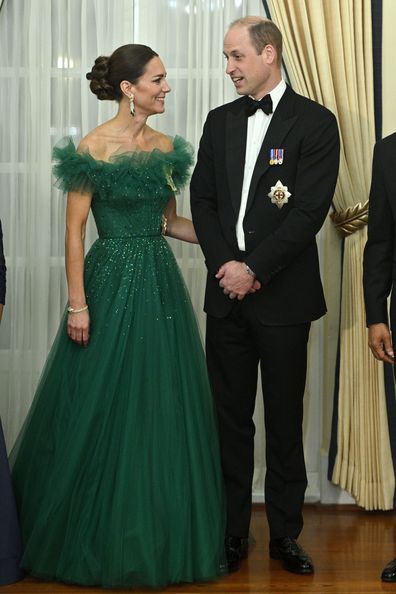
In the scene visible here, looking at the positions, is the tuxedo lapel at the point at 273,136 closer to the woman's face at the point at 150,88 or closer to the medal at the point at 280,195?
the medal at the point at 280,195

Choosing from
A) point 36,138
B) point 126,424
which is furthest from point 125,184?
point 36,138

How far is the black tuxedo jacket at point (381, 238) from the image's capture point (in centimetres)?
300

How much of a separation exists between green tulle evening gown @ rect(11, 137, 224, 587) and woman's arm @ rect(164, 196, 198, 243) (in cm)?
13

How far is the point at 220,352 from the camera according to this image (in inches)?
130

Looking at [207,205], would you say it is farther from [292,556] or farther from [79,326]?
[292,556]

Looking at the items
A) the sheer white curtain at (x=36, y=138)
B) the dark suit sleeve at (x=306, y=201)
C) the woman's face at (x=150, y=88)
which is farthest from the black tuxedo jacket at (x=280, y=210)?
the sheer white curtain at (x=36, y=138)

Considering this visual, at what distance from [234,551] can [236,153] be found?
1284 mm

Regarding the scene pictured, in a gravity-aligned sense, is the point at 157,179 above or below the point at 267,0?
below

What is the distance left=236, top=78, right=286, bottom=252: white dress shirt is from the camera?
3.21 metres

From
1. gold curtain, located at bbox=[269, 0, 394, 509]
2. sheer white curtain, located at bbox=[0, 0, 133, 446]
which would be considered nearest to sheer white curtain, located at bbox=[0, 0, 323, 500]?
sheer white curtain, located at bbox=[0, 0, 133, 446]

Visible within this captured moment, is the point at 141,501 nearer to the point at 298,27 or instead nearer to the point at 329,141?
the point at 329,141

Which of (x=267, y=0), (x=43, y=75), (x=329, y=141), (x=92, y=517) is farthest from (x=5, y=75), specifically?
(x=92, y=517)

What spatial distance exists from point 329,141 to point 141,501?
4.08ft

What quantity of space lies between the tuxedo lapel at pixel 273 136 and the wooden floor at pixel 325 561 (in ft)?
3.84
